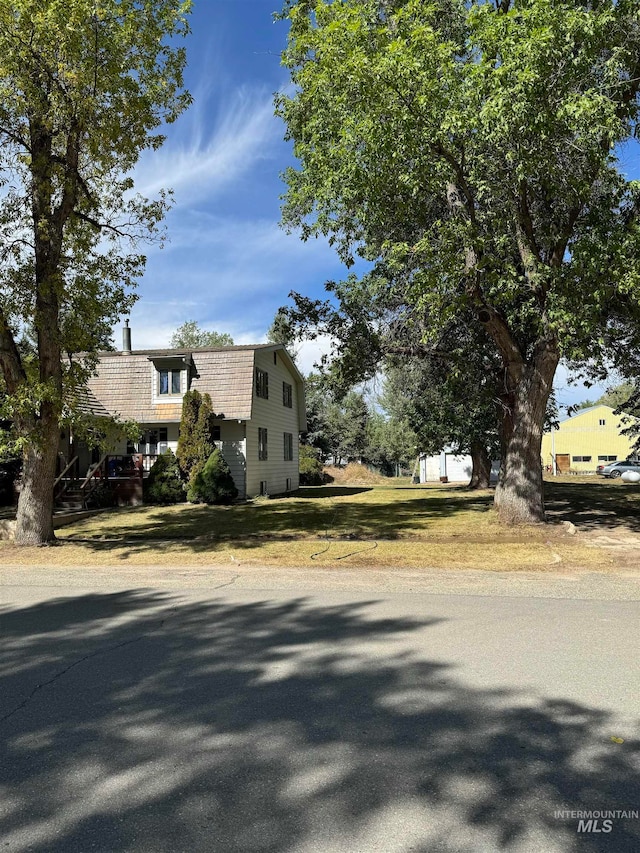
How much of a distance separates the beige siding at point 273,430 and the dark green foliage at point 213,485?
6.69ft

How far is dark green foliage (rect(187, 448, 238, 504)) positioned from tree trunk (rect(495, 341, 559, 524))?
31.2 feet

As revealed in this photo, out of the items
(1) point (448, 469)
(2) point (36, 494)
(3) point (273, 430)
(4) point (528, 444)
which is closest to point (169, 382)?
(3) point (273, 430)

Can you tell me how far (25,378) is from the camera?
12.0 metres

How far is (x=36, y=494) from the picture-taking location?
12.2 metres

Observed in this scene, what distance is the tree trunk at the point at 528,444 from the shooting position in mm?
13531

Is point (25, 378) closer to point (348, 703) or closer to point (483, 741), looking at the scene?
point (348, 703)

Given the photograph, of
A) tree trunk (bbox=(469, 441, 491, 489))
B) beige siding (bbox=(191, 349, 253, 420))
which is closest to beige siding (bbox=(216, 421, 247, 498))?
beige siding (bbox=(191, 349, 253, 420))

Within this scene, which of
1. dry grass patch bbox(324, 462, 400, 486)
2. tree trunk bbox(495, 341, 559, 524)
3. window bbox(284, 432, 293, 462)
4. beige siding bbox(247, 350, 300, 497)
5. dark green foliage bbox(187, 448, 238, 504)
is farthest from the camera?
dry grass patch bbox(324, 462, 400, 486)

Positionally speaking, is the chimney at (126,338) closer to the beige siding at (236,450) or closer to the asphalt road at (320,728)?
the beige siding at (236,450)

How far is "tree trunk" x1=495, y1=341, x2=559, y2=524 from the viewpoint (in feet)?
44.4

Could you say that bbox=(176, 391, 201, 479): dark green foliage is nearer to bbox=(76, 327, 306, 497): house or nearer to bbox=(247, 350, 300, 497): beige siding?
bbox=(76, 327, 306, 497): house

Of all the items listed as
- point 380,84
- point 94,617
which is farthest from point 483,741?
point 380,84

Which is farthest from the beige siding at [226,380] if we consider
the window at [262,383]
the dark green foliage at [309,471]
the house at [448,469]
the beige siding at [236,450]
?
the house at [448,469]

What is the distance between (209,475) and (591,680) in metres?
17.1
